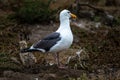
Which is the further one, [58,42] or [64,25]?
[64,25]

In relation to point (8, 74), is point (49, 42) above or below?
above

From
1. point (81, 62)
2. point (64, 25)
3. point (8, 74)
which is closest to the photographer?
point (8, 74)

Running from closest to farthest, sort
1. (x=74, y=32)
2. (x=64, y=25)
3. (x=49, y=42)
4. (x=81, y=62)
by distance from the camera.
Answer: (x=49, y=42) < (x=64, y=25) < (x=81, y=62) < (x=74, y=32)

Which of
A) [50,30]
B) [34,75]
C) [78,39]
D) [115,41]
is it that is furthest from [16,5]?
[34,75]

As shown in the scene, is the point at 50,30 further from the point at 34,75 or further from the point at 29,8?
the point at 34,75

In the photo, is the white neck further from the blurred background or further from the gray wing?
the blurred background

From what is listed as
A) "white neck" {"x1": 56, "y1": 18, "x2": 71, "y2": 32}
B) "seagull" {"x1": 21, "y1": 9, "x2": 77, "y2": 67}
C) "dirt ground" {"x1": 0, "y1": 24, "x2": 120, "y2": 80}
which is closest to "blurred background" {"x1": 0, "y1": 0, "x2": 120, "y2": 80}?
"dirt ground" {"x1": 0, "y1": 24, "x2": 120, "y2": 80}

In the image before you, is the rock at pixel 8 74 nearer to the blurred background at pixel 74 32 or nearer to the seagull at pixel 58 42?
the blurred background at pixel 74 32

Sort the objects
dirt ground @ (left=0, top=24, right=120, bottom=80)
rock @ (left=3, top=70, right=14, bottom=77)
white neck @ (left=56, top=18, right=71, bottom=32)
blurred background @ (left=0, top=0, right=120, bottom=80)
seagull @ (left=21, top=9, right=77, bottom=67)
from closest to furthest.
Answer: rock @ (left=3, top=70, right=14, bottom=77) → dirt ground @ (left=0, top=24, right=120, bottom=80) → seagull @ (left=21, top=9, right=77, bottom=67) → white neck @ (left=56, top=18, right=71, bottom=32) → blurred background @ (left=0, top=0, right=120, bottom=80)

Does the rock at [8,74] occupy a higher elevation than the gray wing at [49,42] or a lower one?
lower

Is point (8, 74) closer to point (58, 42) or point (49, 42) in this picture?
point (49, 42)

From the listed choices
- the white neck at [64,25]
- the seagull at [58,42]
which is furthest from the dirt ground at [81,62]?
the white neck at [64,25]

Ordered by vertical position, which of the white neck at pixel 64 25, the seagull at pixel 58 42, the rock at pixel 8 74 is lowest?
the rock at pixel 8 74

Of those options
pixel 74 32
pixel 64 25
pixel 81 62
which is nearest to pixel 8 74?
pixel 64 25
